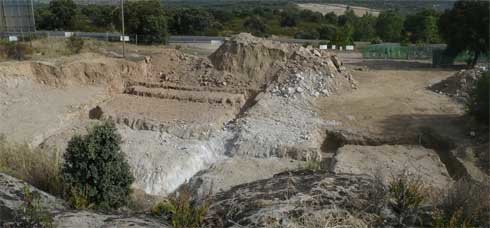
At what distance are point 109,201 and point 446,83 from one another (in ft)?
50.2

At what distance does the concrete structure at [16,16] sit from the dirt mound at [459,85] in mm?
19712

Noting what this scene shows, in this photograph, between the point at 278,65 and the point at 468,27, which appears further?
the point at 468,27

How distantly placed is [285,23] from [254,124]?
55180 mm

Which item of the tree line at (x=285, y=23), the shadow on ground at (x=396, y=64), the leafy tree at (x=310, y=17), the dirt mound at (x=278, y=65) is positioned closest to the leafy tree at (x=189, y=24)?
the tree line at (x=285, y=23)

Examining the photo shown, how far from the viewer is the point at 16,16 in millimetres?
26203

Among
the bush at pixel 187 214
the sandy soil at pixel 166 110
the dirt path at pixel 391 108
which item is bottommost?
the sandy soil at pixel 166 110

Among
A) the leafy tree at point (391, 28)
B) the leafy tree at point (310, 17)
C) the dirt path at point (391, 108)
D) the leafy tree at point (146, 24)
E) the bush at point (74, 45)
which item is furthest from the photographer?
the leafy tree at point (310, 17)

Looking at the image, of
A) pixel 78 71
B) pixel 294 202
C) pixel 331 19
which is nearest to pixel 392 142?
pixel 294 202

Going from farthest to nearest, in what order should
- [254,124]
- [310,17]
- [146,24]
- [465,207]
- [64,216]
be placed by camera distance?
[310,17]
[146,24]
[254,124]
[465,207]
[64,216]

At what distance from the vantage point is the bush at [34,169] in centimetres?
746

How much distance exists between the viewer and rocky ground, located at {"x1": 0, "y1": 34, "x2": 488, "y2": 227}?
250 inches

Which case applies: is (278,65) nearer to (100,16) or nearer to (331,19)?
(100,16)

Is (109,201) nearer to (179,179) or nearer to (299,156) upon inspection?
(179,179)

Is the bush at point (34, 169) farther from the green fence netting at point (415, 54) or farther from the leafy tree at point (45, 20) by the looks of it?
the leafy tree at point (45, 20)
